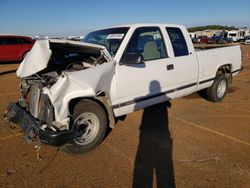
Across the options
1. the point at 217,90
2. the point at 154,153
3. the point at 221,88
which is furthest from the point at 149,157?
the point at 221,88

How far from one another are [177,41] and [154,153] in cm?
258

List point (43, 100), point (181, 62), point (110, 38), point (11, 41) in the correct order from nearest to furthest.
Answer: point (43, 100), point (110, 38), point (181, 62), point (11, 41)

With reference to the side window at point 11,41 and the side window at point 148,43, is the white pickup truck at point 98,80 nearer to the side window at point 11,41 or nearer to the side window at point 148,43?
the side window at point 148,43

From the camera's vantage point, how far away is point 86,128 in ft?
14.0

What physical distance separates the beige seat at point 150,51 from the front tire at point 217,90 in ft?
7.82

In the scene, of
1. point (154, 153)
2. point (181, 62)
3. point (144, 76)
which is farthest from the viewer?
point (181, 62)

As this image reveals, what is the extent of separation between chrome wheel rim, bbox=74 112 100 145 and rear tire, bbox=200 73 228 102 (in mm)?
3741

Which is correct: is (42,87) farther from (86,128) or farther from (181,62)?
(181,62)

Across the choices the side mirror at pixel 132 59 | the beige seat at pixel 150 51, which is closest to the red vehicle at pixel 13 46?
the beige seat at pixel 150 51

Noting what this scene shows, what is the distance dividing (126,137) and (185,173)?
1.50 metres

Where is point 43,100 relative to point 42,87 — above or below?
below

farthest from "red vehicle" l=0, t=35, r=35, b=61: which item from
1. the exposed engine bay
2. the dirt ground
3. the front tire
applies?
the front tire

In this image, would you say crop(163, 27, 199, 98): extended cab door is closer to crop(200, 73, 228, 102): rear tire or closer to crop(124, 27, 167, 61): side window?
crop(124, 27, 167, 61): side window

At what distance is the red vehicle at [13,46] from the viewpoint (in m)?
17.2
